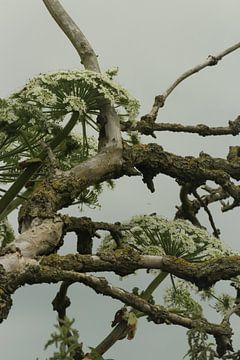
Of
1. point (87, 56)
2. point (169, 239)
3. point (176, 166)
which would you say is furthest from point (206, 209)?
point (87, 56)

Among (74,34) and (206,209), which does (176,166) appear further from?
(74,34)

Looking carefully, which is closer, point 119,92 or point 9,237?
point 119,92

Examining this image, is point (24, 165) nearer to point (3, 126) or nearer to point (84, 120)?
point (3, 126)

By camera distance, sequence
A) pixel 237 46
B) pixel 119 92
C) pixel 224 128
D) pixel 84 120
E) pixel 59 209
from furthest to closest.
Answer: pixel 237 46 < pixel 224 128 < pixel 84 120 < pixel 119 92 < pixel 59 209

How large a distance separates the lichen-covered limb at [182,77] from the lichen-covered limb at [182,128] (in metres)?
0.12

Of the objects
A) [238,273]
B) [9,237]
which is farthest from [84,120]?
[238,273]

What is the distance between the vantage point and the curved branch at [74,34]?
10781 millimetres

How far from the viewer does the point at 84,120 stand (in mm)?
9961

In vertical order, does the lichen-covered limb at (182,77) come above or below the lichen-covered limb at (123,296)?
above

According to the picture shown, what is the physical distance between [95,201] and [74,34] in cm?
A: 213

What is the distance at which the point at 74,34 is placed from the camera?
11.0 m

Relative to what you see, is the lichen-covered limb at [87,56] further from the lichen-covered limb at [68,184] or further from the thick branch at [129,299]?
the thick branch at [129,299]

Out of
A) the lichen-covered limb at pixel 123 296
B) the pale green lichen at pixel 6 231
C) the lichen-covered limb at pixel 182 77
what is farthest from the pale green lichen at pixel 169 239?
the pale green lichen at pixel 6 231

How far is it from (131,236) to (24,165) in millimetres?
1310
